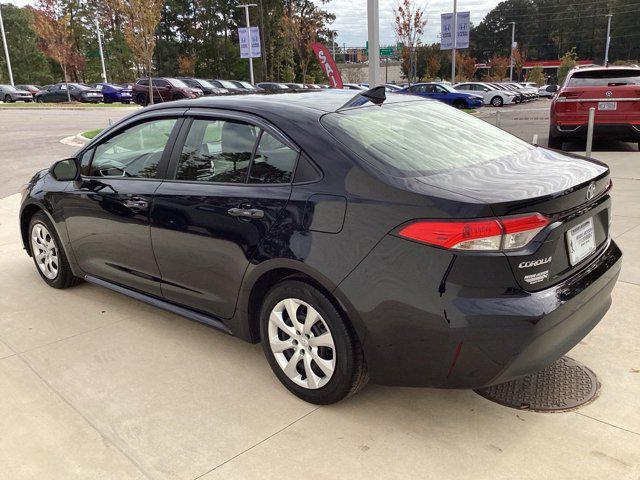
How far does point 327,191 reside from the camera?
8.87 feet

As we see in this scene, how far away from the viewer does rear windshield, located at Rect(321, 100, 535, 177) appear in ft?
9.01

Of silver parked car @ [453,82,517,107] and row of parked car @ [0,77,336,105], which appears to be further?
silver parked car @ [453,82,517,107]

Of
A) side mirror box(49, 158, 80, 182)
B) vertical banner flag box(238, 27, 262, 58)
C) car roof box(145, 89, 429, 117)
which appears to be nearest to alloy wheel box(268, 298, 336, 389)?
car roof box(145, 89, 429, 117)

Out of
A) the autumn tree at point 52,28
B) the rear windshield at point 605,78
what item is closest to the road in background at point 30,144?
the rear windshield at point 605,78

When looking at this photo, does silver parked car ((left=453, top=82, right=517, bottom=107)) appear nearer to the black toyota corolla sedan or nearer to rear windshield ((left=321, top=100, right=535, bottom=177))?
rear windshield ((left=321, top=100, right=535, bottom=177))

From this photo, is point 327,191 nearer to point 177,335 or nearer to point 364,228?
point 364,228

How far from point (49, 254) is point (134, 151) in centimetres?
137

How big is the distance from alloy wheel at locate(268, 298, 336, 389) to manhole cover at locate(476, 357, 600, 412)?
90 centimetres

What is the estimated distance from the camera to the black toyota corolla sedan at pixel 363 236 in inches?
93.4

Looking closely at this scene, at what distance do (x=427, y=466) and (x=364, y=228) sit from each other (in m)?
1.08

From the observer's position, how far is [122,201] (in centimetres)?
378

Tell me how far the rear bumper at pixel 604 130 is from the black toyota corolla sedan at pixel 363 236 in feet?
25.4

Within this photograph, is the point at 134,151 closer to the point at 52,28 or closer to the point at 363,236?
the point at 363,236

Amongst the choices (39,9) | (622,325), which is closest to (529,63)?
(39,9)
